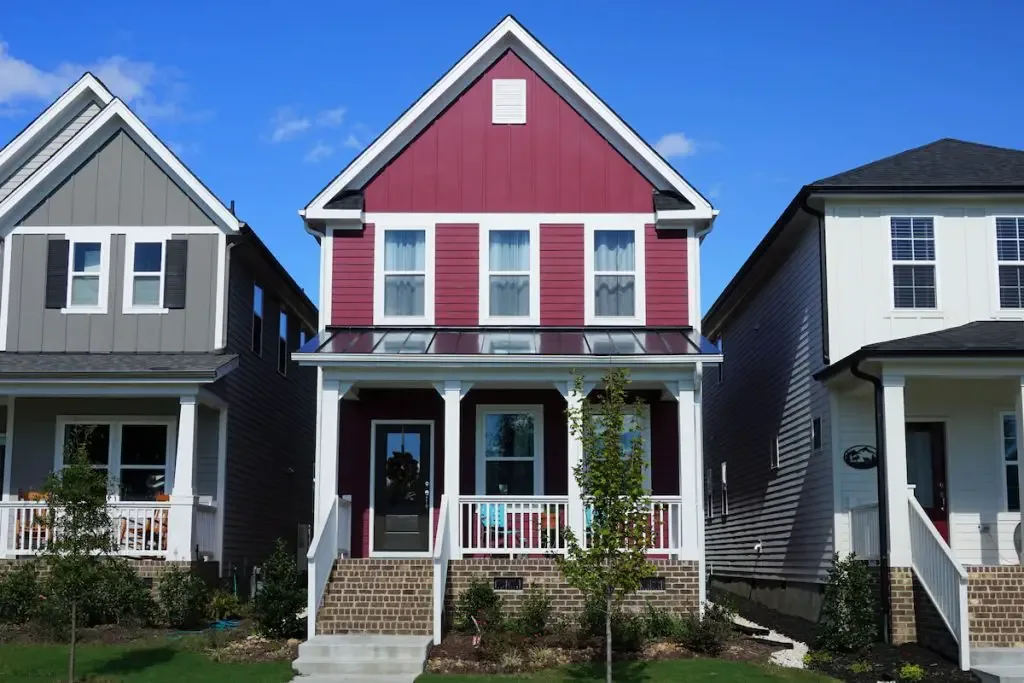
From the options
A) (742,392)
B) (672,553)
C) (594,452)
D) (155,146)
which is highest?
(155,146)

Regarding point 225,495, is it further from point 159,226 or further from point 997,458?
point 997,458

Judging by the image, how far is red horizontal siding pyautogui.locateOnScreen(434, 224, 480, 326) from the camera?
20344 mm

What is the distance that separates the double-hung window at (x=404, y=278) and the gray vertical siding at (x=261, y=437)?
2962 millimetres

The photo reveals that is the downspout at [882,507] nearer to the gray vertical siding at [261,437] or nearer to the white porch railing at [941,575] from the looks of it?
the white porch railing at [941,575]

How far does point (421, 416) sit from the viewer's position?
20.7m

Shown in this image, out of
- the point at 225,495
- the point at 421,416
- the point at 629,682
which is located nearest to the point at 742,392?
the point at 421,416

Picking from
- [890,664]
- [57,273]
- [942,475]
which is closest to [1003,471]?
[942,475]

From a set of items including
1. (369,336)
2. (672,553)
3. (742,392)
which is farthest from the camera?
(742,392)

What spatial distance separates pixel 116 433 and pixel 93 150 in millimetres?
5029

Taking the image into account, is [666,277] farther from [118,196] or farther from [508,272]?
[118,196]

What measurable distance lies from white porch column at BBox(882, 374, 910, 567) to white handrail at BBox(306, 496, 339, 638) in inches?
313

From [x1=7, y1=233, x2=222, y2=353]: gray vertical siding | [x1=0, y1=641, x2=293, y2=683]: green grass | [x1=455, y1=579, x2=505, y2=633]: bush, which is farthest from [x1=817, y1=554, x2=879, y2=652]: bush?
[x1=7, y1=233, x2=222, y2=353]: gray vertical siding

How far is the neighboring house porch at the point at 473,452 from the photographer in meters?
17.7

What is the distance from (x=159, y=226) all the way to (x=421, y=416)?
5.70 meters
